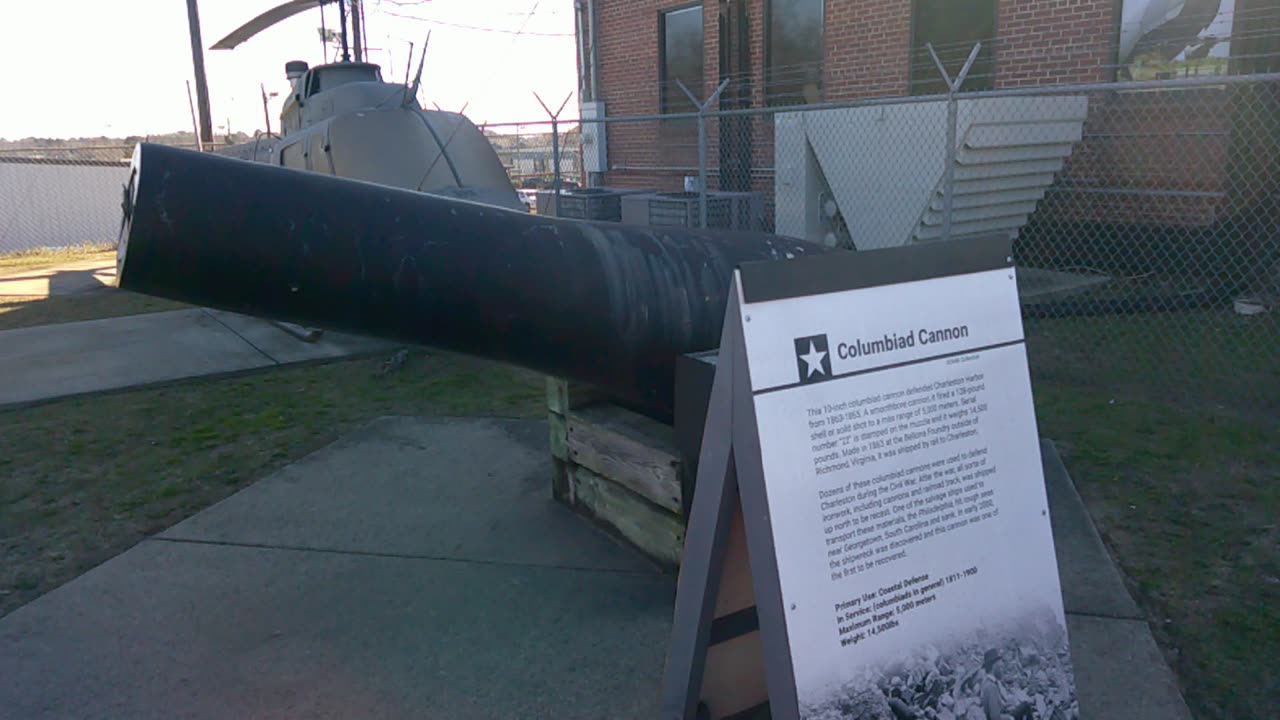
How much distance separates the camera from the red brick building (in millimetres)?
9008

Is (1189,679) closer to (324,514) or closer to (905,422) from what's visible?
(905,422)

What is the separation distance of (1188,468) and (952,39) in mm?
7871

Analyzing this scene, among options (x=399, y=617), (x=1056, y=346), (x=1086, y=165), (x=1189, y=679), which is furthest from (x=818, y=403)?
A: (x=1086, y=165)

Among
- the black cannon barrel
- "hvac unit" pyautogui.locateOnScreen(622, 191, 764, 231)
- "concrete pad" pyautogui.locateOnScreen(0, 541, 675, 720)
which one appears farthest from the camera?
"hvac unit" pyautogui.locateOnScreen(622, 191, 764, 231)

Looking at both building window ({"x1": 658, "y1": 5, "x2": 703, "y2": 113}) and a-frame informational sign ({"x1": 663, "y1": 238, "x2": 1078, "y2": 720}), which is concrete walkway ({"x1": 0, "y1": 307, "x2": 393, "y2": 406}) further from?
building window ({"x1": 658, "y1": 5, "x2": 703, "y2": 113})

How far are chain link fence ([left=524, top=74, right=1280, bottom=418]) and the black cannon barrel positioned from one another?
4.72m

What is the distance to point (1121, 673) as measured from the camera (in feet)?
9.64

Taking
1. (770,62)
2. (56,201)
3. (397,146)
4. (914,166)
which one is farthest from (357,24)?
(914,166)

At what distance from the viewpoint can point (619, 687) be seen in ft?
9.69

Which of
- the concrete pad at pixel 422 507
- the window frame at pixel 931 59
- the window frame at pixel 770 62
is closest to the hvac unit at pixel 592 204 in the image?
the window frame at pixel 770 62

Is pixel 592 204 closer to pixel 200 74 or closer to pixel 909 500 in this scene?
pixel 909 500

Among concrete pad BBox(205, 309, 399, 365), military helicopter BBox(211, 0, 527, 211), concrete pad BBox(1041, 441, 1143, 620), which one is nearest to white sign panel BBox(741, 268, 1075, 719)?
concrete pad BBox(1041, 441, 1143, 620)

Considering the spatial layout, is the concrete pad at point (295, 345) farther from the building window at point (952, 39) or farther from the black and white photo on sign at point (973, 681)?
the building window at point (952, 39)

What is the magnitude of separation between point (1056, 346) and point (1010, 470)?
557cm
